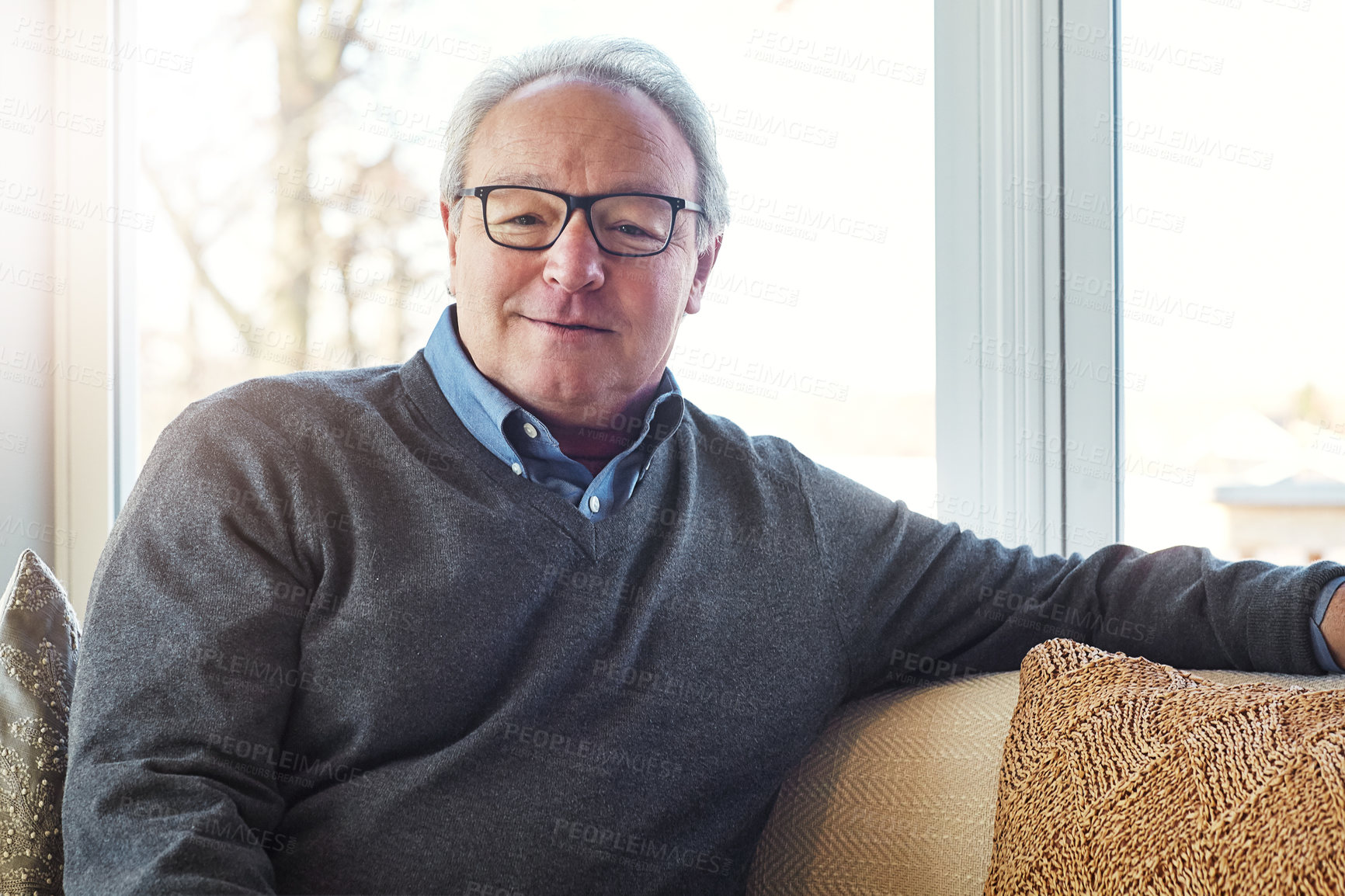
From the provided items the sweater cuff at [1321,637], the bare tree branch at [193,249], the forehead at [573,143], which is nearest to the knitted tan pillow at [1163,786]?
the sweater cuff at [1321,637]

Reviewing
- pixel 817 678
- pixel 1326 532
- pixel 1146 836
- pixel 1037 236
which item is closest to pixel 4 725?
pixel 817 678

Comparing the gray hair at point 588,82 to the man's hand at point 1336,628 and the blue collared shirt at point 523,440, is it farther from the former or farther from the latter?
the man's hand at point 1336,628

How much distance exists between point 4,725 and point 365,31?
134 cm

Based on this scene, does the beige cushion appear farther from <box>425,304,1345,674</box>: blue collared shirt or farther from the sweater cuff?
<box>425,304,1345,674</box>: blue collared shirt

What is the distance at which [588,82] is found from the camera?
1.18 m

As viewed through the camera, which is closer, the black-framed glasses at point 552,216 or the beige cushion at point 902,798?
the beige cushion at point 902,798

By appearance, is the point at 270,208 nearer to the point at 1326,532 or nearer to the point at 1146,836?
the point at 1146,836

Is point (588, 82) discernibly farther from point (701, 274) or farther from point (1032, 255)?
point (1032, 255)

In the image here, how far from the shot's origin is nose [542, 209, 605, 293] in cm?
110

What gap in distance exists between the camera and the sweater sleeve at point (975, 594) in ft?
3.60

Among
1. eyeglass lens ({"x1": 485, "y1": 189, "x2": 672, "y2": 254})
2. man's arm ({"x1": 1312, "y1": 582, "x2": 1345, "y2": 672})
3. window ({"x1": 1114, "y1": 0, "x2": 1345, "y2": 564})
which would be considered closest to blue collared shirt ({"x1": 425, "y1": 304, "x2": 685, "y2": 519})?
eyeglass lens ({"x1": 485, "y1": 189, "x2": 672, "y2": 254})

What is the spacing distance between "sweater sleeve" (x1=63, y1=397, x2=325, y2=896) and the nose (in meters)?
0.36

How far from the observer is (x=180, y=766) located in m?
0.83

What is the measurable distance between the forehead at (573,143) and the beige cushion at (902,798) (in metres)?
0.71
